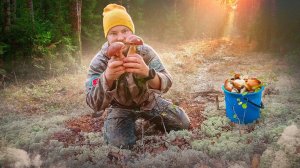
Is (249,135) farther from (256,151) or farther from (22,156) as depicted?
(22,156)

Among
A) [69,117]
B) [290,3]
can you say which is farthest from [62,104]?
[290,3]

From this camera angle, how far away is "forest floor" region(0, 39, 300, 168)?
3.96 metres

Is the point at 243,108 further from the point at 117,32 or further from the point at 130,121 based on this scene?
the point at 117,32

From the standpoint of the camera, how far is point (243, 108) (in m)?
5.56

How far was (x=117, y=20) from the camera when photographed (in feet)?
15.3

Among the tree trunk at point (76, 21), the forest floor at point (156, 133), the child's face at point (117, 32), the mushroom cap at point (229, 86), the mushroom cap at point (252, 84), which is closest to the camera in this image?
the forest floor at point (156, 133)

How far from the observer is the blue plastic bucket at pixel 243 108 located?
5.48m

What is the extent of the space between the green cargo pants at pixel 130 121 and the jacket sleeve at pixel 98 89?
627mm

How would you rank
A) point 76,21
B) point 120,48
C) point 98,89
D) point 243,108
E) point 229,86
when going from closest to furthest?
1. point 120,48
2. point 98,89
3. point 243,108
4. point 229,86
5. point 76,21

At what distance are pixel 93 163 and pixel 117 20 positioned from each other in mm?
2245

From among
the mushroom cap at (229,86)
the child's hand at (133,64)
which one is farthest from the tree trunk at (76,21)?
the child's hand at (133,64)

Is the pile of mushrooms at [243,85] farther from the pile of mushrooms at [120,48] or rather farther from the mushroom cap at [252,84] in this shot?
the pile of mushrooms at [120,48]

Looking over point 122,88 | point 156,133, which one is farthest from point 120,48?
point 156,133

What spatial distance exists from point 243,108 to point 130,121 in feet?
7.23
